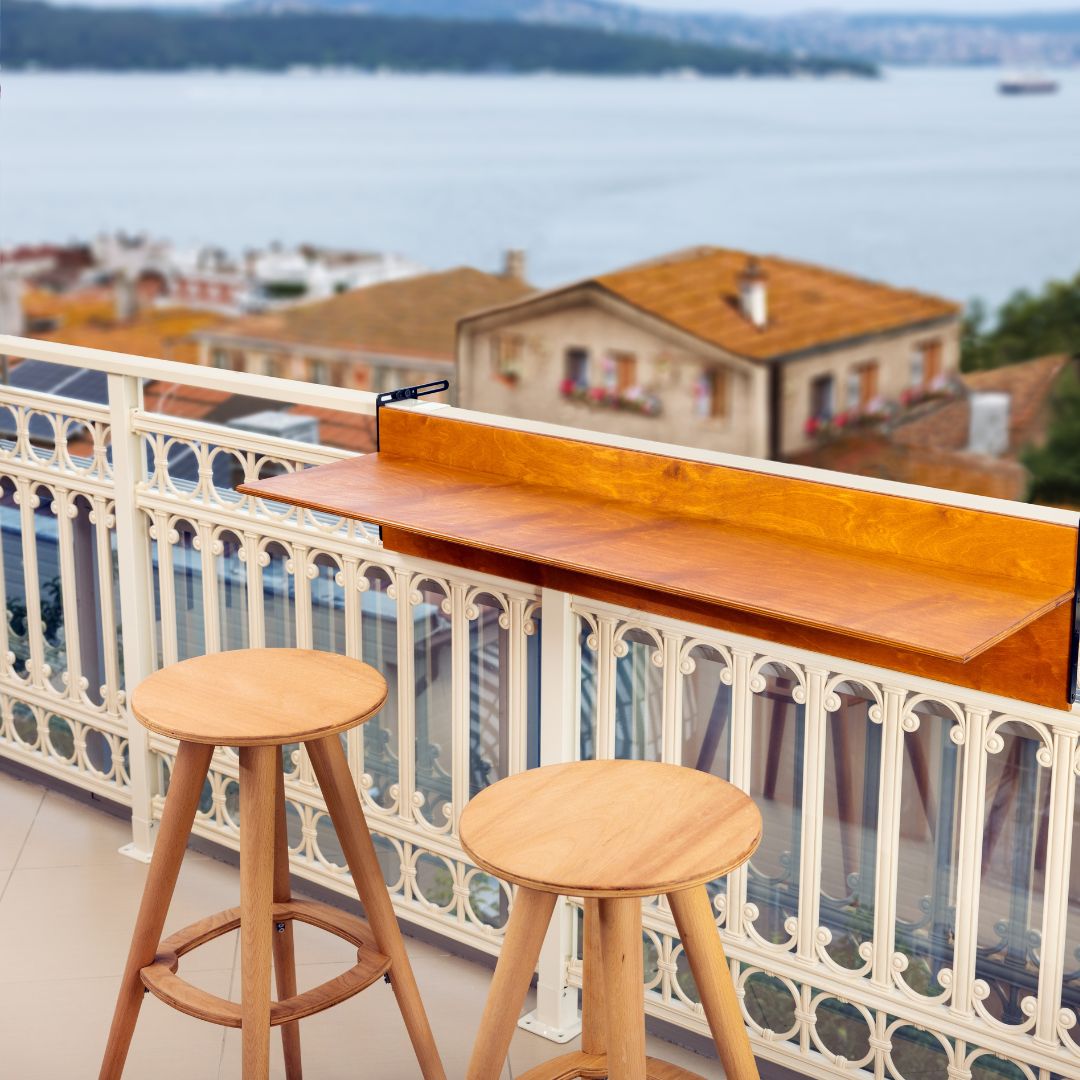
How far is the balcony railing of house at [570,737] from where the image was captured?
5.61ft

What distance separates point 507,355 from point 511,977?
3576 cm

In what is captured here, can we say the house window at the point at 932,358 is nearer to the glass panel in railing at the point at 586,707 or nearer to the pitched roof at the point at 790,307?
the pitched roof at the point at 790,307

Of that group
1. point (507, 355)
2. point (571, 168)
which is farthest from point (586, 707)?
point (571, 168)

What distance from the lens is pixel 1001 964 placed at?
1.75m

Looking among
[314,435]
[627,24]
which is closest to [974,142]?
[627,24]

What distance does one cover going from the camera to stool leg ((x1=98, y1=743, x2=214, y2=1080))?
1752 mm

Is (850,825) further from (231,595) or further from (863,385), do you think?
(863,385)

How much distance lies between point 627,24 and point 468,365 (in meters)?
10.6

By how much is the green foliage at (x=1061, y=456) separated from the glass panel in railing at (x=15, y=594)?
30.0 m

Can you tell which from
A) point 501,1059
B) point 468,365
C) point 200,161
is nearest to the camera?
point 501,1059

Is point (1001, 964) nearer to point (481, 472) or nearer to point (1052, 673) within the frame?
point (1052, 673)

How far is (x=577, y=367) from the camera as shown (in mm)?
36000

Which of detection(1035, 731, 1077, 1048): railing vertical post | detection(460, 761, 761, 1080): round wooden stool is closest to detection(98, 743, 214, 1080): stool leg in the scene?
detection(460, 761, 761, 1080): round wooden stool

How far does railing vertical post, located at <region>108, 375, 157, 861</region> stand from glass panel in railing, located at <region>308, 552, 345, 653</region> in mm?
408
